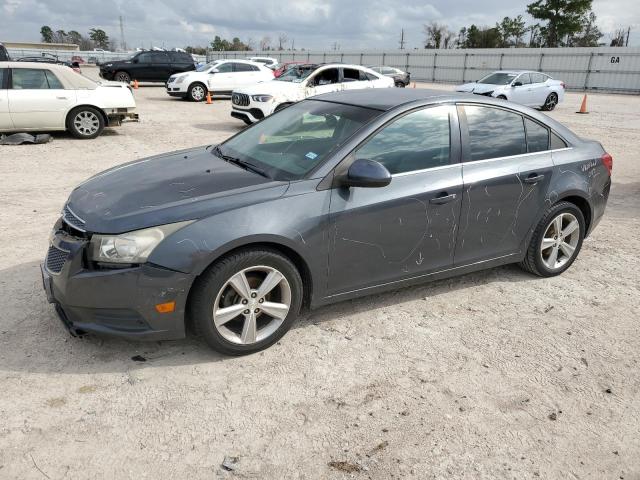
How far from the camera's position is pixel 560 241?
4641 millimetres

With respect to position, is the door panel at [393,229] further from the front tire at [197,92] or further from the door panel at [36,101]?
the front tire at [197,92]

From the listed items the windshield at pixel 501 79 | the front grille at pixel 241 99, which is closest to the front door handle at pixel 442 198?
the front grille at pixel 241 99

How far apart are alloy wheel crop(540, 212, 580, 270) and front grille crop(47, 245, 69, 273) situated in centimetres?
371

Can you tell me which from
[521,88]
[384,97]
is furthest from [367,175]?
[521,88]

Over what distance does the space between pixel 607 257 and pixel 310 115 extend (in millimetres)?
3338

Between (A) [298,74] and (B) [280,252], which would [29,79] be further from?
(B) [280,252]

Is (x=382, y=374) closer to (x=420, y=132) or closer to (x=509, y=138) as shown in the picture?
(x=420, y=132)

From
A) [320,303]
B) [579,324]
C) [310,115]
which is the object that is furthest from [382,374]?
[310,115]

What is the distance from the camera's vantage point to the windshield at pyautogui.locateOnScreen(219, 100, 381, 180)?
358 centimetres

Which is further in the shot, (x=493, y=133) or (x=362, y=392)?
(x=493, y=133)

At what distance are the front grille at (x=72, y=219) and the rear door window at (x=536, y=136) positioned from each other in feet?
11.2

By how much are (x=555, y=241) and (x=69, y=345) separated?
395 centimetres

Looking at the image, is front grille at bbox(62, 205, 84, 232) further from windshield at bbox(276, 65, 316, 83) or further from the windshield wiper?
windshield at bbox(276, 65, 316, 83)

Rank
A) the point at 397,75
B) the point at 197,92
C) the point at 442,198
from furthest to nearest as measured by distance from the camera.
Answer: the point at 397,75 < the point at 197,92 < the point at 442,198
